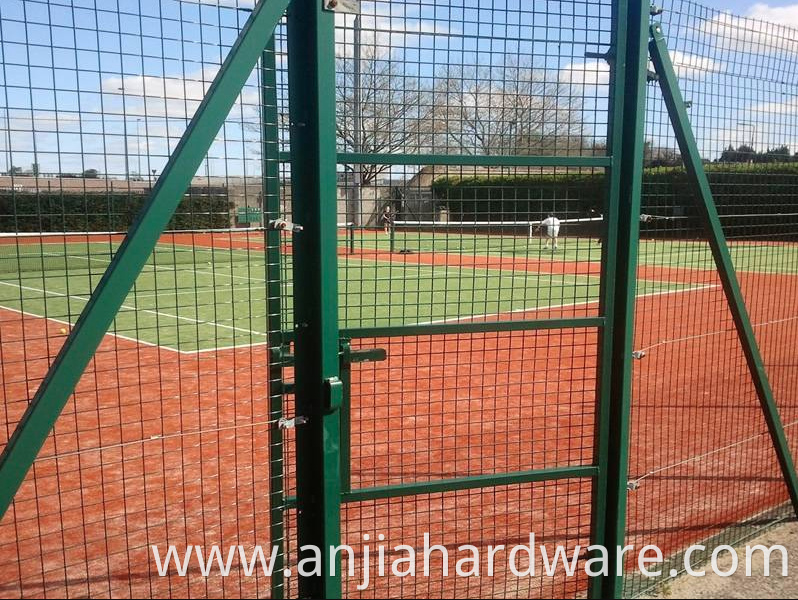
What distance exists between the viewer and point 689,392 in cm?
838

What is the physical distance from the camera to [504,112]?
379 cm

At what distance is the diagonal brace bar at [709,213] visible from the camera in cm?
387

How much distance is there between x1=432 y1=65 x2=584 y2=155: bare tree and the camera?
3670 millimetres

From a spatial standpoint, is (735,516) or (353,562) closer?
(353,562)

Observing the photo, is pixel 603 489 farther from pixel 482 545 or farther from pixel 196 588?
pixel 196 588

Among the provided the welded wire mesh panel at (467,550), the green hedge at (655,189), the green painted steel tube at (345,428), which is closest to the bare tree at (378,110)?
the green hedge at (655,189)

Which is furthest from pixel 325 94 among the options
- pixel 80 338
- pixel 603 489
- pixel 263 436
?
pixel 263 436

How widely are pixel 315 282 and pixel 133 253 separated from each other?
71cm

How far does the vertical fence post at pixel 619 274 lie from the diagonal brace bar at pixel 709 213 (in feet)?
0.76

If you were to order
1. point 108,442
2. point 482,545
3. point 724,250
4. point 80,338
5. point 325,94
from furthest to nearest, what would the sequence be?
point 108,442 < point 482,545 < point 724,250 < point 325,94 < point 80,338

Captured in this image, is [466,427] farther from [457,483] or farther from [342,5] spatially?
[342,5]

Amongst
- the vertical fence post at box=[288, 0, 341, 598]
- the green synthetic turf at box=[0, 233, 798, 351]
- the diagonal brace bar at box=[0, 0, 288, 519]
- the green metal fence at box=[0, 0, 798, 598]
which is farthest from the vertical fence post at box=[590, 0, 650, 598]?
the green synthetic turf at box=[0, 233, 798, 351]

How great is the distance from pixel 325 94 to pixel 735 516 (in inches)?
157

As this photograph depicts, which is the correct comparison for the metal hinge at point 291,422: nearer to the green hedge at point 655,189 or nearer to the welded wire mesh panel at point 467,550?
the welded wire mesh panel at point 467,550
